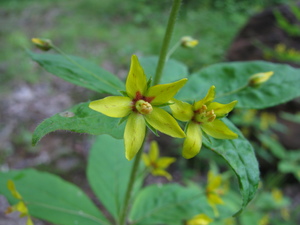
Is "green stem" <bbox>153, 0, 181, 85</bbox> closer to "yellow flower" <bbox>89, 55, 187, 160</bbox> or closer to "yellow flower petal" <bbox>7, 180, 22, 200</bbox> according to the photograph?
"yellow flower" <bbox>89, 55, 187, 160</bbox>

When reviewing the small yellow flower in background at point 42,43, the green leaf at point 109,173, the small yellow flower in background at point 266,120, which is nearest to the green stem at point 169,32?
the small yellow flower in background at point 42,43

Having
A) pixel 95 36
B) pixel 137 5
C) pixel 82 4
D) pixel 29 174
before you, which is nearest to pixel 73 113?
pixel 29 174

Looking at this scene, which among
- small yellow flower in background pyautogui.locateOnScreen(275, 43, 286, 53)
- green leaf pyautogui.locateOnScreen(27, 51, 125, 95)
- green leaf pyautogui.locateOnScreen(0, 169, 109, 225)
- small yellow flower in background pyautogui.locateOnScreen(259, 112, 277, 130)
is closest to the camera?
green leaf pyautogui.locateOnScreen(27, 51, 125, 95)

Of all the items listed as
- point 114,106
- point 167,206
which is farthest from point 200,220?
point 114,106

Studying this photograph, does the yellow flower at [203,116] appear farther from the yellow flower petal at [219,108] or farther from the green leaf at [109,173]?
the green leaf at [109,173]

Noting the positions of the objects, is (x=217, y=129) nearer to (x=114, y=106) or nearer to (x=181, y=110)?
(x=181, y=110)

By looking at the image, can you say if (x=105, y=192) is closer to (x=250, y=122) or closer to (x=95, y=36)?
(x=250, y=122)

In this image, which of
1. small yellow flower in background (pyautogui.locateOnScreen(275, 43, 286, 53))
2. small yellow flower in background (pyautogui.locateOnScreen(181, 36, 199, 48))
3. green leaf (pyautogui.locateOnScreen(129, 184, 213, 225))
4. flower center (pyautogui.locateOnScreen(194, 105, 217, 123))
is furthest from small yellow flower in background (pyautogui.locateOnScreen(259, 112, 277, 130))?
flower center (pyautogui.locateOnScreen(194, 105, 217, 123))

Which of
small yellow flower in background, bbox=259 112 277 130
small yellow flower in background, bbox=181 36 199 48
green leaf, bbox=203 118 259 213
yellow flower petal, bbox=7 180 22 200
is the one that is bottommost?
small yellow flower in background, bbox=259 112 277 130
